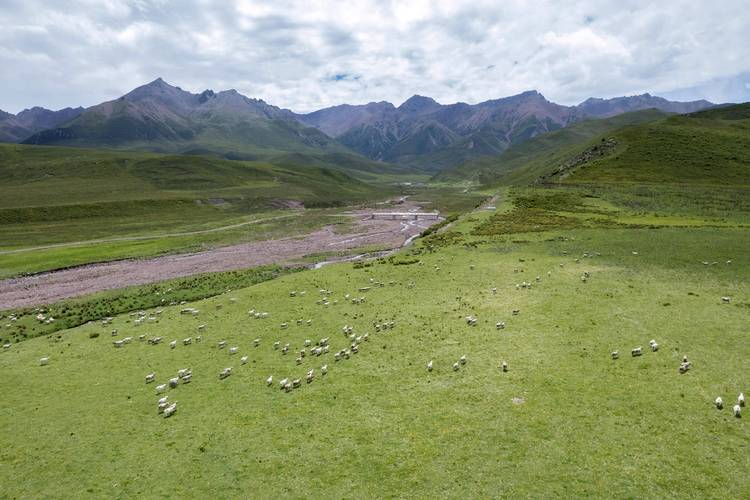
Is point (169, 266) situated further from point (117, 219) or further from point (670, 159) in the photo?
point (670, 159)

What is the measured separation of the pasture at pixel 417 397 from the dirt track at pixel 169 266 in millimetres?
23448

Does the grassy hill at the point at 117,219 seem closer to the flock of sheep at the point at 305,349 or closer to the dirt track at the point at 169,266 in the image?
the dirt track at the point at 169,266

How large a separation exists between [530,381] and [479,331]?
23.0ft

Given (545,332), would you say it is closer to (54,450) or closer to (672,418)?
(672,418)

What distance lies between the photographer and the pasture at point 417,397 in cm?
1609

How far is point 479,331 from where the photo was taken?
28438 mm

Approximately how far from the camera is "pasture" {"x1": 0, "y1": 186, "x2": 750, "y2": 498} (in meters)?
16.1

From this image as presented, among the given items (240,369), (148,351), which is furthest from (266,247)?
(240,369)

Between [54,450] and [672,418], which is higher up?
[672,418]

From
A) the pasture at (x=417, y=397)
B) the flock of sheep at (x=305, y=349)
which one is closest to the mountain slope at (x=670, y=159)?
the pasture at (x=417, y=397)

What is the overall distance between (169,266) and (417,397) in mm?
60848

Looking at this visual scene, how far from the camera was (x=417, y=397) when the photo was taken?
70.0 feet

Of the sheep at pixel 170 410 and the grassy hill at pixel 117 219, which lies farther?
the grassy hill at pixel 117 219

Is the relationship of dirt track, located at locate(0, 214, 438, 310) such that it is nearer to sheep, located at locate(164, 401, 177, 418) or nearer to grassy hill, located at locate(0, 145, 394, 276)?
grassy hill, located at locate(0, 145, 394, 276)
